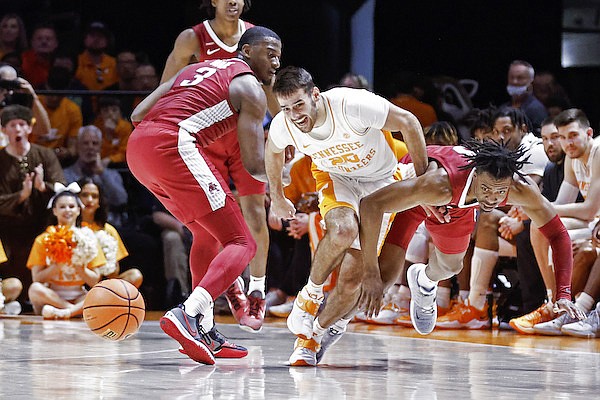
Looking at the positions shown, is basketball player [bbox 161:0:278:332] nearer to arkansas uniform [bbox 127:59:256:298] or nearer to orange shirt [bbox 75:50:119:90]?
arkansas uniform [bbox 127:59:256:298]

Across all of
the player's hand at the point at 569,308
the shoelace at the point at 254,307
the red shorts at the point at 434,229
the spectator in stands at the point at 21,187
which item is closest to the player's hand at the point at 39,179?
the spectator in stands at the point at 21,187

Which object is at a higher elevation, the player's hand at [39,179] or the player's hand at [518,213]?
the player's hand at [39,179]

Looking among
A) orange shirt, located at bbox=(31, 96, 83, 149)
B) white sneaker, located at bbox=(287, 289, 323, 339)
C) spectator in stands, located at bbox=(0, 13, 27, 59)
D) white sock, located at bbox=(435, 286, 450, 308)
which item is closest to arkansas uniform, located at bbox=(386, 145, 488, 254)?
white sneaker, located at bbox=(287, 289, 323, 339)

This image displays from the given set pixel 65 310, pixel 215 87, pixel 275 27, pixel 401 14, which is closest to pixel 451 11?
pixel 401 14

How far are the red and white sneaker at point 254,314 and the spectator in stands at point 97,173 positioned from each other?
343cm

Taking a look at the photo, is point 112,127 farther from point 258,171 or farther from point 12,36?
point 258,171

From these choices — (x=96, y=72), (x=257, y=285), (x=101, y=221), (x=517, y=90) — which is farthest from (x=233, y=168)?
(x=96, y=72)

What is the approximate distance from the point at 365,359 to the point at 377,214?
869 millimetres

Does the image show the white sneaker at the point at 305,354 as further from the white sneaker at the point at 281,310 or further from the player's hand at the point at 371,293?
the white sneaker at the point at 281,310

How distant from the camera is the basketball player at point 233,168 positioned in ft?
16.7

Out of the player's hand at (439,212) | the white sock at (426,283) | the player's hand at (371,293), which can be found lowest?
the white sock at (426,283)

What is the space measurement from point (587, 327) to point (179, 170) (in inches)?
114

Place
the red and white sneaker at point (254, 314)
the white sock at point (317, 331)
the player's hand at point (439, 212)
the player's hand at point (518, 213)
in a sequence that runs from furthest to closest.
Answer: the player's hand at point (518, 213) < the red and white sneaker at point (254, 314) < the player's hand at point (439, 212) < the white sock at point (317, 331)

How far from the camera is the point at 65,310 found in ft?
24.1
